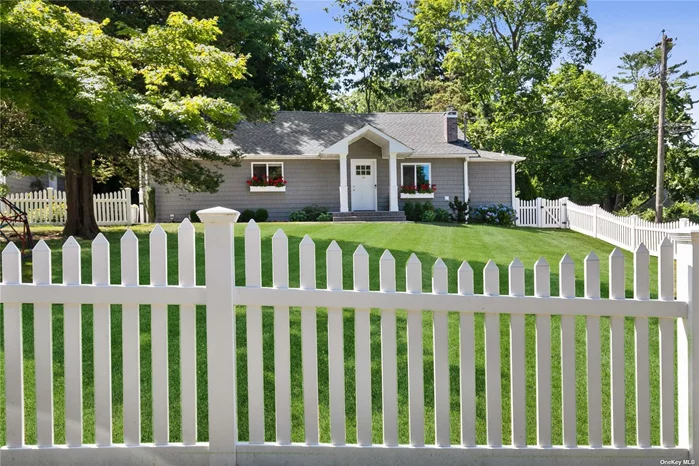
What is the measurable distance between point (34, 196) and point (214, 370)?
19313mm

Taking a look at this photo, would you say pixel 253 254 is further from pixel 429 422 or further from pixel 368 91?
pixel 368 91

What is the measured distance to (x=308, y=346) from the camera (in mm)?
3037

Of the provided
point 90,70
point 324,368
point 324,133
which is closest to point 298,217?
point 324,133

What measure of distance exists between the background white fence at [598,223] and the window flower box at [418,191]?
331 centimetres

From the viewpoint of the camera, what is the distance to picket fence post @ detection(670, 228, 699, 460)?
3064 millimetres

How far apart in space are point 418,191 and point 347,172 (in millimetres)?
2765

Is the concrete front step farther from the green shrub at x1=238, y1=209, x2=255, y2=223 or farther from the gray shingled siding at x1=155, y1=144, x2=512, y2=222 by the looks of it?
the green shrub at x1=238, y1=209, x2=255, y2=223

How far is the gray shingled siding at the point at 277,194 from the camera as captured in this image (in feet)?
72.1

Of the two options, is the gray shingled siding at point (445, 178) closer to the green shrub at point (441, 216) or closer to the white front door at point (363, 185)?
the white front door at point (363, 185)

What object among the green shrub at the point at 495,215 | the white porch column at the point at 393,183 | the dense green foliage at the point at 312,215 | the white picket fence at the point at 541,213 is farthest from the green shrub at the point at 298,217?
the white picket fence at the point at 541,213

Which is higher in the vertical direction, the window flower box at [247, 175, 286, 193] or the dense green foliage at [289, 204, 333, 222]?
the window flower box at [247, 175, 286, 193]

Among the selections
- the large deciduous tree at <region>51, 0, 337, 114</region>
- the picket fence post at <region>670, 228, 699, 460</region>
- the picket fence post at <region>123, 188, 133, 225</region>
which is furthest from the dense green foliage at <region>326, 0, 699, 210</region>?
the picket fence post at <region>670, 228, 699, 460</region>

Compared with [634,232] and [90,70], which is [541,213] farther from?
[90,70]

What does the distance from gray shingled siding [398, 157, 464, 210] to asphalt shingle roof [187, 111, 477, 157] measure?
1.56 feet
